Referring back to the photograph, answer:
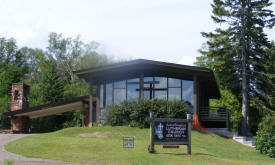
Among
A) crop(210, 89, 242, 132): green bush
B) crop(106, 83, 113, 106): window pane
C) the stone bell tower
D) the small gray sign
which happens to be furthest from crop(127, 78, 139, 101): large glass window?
crop(210, 89, 242, 132): green bush

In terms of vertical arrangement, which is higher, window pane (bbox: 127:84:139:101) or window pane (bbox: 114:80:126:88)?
window pane (bbox: 114:80:126:88)

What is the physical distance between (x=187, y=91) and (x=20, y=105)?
13.5 metres

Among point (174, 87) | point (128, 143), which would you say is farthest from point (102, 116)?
point (128, 143)

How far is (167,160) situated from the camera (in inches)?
517

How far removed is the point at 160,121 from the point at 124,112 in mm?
9552

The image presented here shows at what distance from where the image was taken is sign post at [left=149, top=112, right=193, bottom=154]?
14602 mm

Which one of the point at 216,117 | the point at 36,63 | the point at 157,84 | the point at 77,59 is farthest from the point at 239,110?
the point at 36,63

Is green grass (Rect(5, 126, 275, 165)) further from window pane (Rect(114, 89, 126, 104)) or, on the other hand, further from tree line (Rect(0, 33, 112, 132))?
tree line (Rect(0, 33, 112, 132))

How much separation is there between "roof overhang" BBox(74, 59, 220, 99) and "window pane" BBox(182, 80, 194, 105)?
14.1 inches

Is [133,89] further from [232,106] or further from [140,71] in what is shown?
[232,106]

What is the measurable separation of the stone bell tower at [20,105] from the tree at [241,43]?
54.3 ft

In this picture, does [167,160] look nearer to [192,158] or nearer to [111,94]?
[192,158]

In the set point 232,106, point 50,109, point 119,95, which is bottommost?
point 50,109

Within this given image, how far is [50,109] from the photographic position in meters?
30.9
